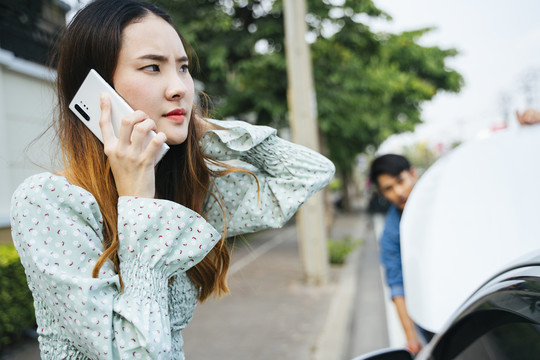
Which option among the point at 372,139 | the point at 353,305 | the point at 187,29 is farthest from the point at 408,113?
the point at 353,305

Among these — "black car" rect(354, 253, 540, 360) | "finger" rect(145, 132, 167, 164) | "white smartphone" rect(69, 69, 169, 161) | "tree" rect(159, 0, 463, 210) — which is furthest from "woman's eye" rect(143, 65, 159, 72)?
"tree" rect(159, 0, 463, 210)

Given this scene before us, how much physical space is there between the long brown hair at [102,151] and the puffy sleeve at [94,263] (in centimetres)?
5

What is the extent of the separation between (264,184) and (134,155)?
0.60 m

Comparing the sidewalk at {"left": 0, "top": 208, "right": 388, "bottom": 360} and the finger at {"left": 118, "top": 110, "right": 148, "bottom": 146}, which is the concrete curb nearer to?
the sidewalk at {"left": 0, "top": 208, "right": 388, "bottom": 360}

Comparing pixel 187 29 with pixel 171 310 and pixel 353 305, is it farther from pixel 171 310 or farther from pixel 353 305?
pixel 171 310

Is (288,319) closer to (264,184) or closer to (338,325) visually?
(338,325)

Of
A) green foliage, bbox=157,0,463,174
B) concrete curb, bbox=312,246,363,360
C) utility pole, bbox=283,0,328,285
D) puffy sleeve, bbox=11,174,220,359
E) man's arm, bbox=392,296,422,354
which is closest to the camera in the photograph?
puffy sleeve, bbox=11,174,220,359

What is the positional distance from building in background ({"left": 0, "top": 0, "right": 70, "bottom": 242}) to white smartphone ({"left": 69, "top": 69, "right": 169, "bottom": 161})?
426 centimetres

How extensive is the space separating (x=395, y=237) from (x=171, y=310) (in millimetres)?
1898

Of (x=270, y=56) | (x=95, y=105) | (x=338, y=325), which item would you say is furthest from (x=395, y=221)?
(x=270, y=56)

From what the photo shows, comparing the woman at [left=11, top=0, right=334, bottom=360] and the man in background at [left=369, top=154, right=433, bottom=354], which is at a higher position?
the woman at [left=11, top=0, right=334, bottom=360]

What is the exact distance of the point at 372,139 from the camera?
14.3 m

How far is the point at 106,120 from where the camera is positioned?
45.4 inches

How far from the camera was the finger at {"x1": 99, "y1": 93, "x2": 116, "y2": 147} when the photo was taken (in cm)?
113
